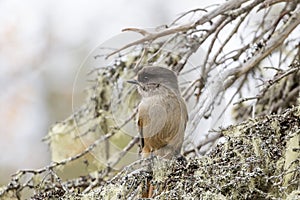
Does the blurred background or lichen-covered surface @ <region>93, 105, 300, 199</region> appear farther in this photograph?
the blurred background

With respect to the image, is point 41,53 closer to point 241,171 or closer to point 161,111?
point 161,111

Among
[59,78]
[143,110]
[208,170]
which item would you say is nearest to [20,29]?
[59,78]

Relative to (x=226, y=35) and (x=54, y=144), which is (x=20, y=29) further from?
(x=226, y=35)

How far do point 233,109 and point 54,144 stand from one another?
0.44 meters

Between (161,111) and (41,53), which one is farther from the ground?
(41,53)

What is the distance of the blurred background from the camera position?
304cm

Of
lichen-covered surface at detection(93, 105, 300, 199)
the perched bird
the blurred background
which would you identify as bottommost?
lichen-covered surface at detection(93, 105, 300, 199)

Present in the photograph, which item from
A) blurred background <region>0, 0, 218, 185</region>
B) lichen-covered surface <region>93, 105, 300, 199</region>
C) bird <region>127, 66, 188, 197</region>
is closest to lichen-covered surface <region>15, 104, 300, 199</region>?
lichen-covered surface <region>93, 105, 300, 199</region>

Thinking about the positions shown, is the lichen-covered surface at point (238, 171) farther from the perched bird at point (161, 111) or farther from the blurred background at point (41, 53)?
the blurred background at point (41, 53)

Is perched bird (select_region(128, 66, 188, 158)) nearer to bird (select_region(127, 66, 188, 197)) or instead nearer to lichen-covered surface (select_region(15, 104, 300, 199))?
bird (select_region(127, 66, 188, 197))

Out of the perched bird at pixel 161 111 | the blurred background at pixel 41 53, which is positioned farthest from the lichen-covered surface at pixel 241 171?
the blurred background at pixel 41 53

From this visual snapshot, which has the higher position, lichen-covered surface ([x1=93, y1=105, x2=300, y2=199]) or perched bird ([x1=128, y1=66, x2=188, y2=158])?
perched bird ([x1=128, y1=66, x2=188, y2=158])

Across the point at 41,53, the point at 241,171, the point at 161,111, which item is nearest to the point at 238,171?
the point at 241,171

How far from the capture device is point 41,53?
10.6ft
